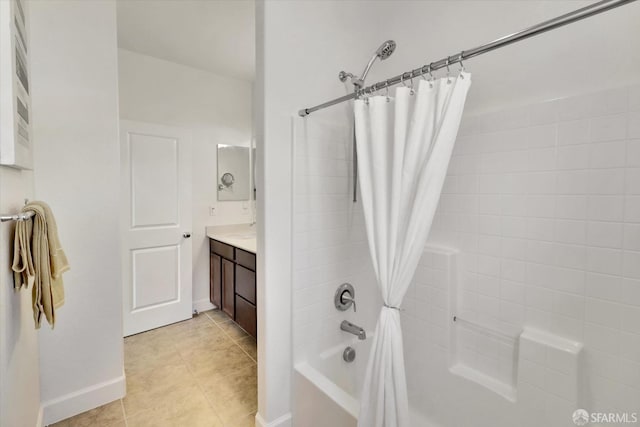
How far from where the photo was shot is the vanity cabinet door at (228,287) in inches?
109

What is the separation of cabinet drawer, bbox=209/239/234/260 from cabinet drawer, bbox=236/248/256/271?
16 cm

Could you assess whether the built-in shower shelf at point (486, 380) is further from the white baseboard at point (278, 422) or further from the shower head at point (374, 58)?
the shower head at point (374, 58)

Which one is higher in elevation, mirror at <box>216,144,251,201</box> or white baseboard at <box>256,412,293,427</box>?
mirror at <box>216,144,251,201</box>

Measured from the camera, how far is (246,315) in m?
2.55

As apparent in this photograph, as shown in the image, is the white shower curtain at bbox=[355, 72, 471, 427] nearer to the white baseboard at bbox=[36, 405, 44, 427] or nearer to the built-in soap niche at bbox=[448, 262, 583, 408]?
the built-in soap niche at bbox=[448, 262, 583, 408]

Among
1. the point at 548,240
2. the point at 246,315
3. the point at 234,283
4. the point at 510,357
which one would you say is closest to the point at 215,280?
the point at 234,283

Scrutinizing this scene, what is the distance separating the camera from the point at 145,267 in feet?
9.09

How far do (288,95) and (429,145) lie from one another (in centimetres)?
80

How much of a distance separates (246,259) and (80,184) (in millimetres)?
1232

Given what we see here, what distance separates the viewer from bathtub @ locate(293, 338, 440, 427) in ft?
4.13

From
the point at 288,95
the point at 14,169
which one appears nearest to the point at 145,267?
the point at 14,169

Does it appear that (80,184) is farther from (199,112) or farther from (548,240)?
(548,240)

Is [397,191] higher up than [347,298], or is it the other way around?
[397,191]

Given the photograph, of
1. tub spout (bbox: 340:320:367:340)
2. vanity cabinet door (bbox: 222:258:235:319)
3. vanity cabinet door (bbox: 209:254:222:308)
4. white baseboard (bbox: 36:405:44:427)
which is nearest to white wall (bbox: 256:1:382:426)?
tub spout (bbox: 340:320:367:340)
